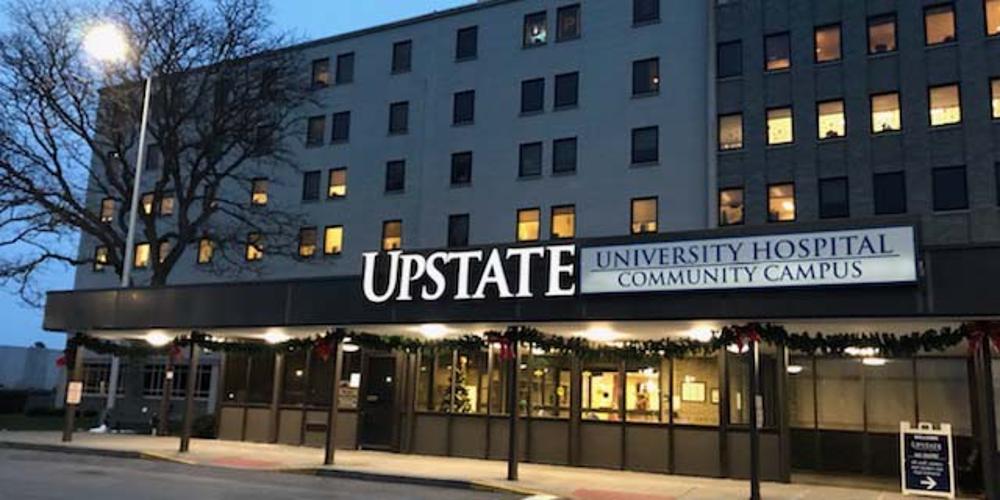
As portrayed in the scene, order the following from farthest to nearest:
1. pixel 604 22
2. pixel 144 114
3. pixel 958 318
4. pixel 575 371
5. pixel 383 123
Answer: pixel 383 123 → pixel 604 22 → pixel 144 114 → pixel 575 371 → pixel 958 318

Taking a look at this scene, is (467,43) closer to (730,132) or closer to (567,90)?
(567,90)

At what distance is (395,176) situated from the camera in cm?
4162

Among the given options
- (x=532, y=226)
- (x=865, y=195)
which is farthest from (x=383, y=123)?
(x=865, y=195)

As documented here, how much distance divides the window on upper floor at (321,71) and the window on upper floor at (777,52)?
21.3 meters

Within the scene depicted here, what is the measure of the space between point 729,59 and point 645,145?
15.1ft

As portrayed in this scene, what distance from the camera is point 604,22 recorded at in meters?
37.8

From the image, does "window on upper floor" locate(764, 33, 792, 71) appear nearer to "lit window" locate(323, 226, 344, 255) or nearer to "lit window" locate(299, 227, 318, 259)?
"lit window" locate(323, 226, 344, 255)

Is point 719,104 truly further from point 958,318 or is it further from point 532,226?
point 958,318

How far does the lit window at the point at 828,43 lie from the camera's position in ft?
110

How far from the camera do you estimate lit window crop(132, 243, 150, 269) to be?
47.7 m

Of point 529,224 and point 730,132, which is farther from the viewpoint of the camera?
point 529,224

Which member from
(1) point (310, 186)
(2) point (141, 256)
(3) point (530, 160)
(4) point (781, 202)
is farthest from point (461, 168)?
(2) point (141, 256)

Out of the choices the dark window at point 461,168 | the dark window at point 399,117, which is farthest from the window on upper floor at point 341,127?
the dark window at point 461,168

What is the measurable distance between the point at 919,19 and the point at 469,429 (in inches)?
882
